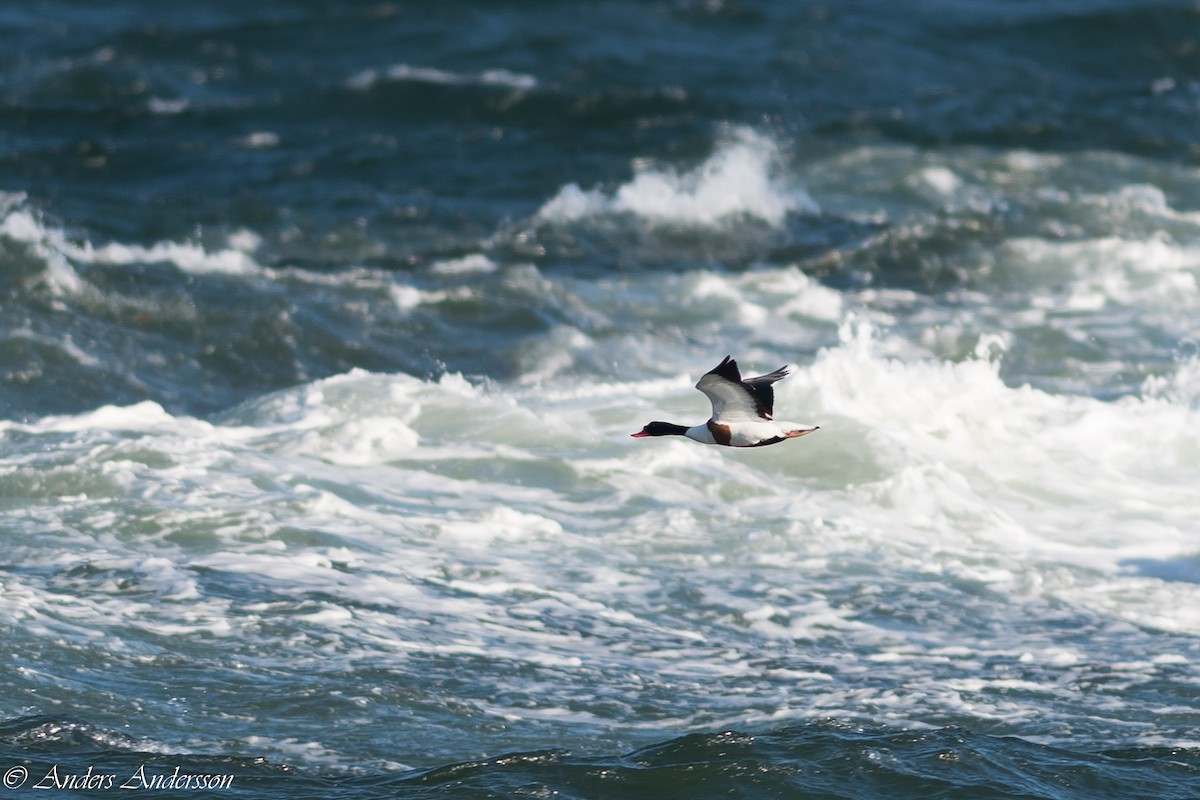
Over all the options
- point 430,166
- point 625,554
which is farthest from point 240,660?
point 430,166

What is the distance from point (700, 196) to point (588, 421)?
22.5ft

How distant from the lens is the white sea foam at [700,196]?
17.0 meters

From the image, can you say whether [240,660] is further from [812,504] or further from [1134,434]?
[1134,434]

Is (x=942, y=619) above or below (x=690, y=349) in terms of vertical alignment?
below

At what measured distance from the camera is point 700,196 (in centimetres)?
1748

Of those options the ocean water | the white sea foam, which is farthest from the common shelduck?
the white sea foam

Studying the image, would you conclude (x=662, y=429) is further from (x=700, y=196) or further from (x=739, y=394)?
(x=700, y=196)

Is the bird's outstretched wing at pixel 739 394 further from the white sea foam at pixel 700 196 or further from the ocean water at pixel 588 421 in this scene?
the white sea foam at pixel 700 196

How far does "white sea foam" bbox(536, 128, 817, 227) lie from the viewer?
17.0m

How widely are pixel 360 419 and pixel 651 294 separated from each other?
4.65 meters

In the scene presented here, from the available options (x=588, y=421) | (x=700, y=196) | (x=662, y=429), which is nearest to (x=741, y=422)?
(x=662, y=429)

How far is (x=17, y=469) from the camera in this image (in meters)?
9.30

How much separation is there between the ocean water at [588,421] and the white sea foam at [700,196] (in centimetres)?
5

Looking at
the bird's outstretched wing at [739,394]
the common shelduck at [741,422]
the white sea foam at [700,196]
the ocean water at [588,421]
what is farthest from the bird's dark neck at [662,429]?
the white sea foam at [700,196]
